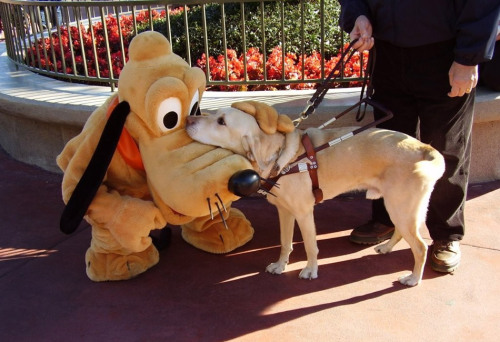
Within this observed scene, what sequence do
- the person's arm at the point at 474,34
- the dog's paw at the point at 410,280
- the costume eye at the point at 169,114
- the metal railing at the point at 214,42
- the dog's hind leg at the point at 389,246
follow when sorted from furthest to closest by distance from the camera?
the metal railing at the point at 214,42, the dog's hind leg at the point at 389,246, the dog's paw at the point at 410,280, the costume eye at the point at 169,114, the person's arm at the point at 474,34

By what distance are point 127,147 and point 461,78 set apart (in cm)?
212

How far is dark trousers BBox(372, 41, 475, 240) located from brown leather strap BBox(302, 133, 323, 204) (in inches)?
28.2

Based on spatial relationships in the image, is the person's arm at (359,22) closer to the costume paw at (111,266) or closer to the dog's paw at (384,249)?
the dog's paw at (384,249)

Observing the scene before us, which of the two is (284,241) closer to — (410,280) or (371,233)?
(371,233)

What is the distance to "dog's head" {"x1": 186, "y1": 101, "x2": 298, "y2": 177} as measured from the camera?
3.21 m

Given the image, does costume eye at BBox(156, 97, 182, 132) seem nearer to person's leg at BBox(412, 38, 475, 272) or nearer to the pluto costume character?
the pluto costume character

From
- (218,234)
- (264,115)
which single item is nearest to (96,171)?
(264,115)

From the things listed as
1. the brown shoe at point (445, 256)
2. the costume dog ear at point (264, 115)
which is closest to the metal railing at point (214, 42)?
the costume dog ear at point (264, 115)

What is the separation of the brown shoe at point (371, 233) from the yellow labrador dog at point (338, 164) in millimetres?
554

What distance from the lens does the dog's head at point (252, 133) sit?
10.5 feet

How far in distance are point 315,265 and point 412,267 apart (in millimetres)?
713

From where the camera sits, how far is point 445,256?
370cm

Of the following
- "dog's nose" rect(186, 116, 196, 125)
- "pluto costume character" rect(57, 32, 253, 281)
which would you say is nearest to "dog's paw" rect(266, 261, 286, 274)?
"pluto costume character" rect(57, 32, 253, 281)

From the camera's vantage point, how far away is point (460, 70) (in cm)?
317
